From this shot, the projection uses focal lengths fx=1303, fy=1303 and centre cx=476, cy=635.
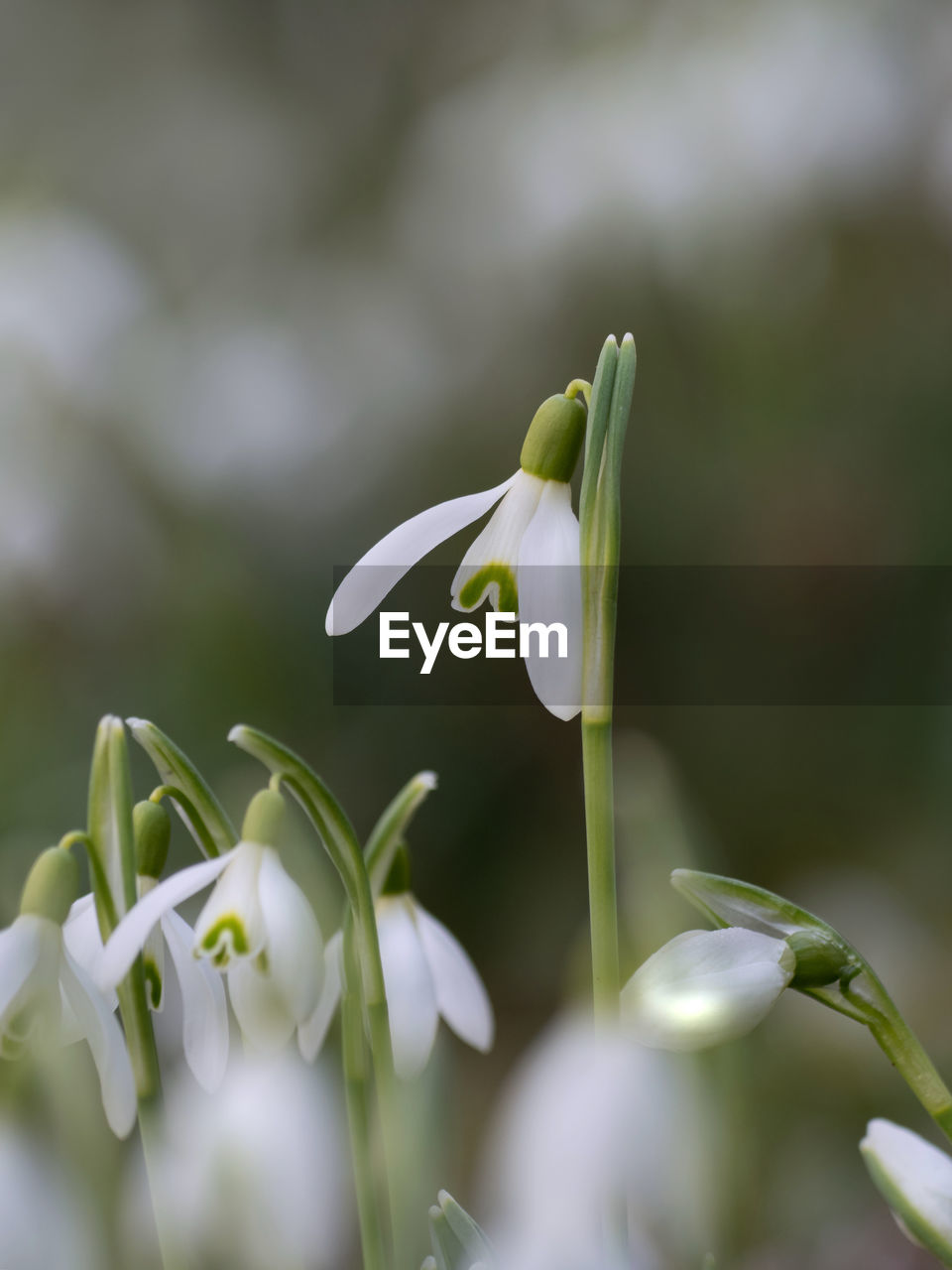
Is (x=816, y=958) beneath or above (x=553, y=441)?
beneath

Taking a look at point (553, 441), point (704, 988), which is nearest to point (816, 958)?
point (704, 988)

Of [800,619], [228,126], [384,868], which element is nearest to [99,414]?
[228,126]

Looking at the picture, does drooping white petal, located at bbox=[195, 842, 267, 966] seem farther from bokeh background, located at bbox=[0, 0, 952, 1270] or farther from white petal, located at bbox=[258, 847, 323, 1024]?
bokeh background, located at bbox=[0, 0, 952, 1270]

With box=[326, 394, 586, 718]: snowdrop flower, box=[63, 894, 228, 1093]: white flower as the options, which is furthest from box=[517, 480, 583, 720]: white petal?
box=[63, 894, 228, 1093]: white flower

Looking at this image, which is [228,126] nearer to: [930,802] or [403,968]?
[930,802]

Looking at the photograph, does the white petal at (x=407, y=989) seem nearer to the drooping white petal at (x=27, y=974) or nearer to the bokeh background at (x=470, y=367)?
the drooping white petal at (x=27, y=974)

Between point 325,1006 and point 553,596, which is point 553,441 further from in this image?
point 325,1006

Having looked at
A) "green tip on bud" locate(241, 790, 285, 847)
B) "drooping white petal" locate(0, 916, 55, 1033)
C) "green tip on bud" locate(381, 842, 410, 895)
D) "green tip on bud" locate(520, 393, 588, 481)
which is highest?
"green tip on bud" locate(520, 393, 588, 481)
